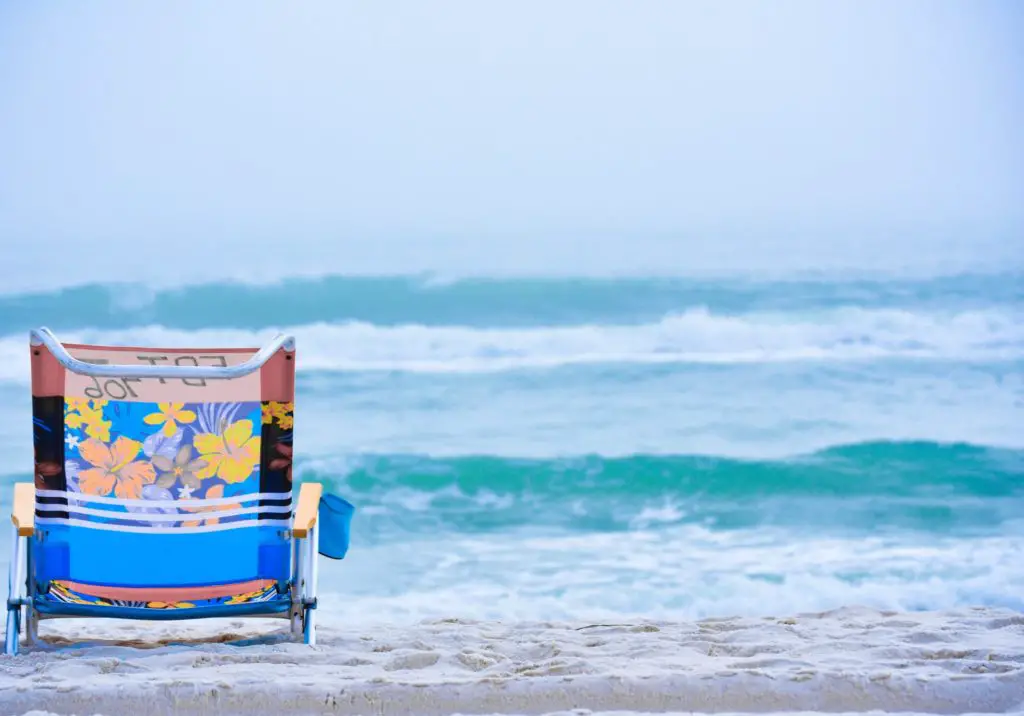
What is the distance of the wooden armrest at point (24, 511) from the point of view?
7.42 ft

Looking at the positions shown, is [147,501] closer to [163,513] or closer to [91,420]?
[163,513]

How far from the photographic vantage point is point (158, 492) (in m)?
2.31

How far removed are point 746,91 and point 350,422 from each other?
136 inches

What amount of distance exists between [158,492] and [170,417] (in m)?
0.15

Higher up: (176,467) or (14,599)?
(176,467)

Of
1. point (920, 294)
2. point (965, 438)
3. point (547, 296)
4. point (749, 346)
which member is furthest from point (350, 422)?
point (920, 294)

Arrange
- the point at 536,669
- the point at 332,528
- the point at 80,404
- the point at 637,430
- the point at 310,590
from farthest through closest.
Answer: the point at 637,430 → the point at 332,528 → the point at 310,590 → the point at 80,404 → the point at 536,669

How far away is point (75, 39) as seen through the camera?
699 centimetres

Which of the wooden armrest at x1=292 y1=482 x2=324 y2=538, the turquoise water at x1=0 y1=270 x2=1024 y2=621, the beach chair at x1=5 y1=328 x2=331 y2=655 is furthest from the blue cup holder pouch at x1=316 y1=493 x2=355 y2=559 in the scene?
the turquoise water at x1=0 y1=270 x2=1024 y2=621

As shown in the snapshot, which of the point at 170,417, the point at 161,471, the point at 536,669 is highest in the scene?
the point at 170,417

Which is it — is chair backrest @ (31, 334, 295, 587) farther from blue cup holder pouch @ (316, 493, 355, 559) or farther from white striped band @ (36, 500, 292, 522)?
blue cup holder pouch @ (316, 493, 355, 559)

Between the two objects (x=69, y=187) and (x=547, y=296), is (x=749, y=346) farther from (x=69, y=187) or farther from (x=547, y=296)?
(x=69, y=187)

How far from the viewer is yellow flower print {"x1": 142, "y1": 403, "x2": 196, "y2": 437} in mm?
2266

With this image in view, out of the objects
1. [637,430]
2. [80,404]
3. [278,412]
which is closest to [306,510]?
[278,412]
